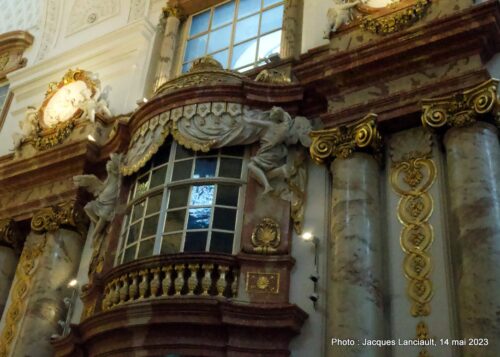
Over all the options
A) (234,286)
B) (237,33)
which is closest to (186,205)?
(234,286)

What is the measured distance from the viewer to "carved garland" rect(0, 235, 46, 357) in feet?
34.1

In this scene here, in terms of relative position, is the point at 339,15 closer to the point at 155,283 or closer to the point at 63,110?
the point at 155,283

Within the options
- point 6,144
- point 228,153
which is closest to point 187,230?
point 228,153

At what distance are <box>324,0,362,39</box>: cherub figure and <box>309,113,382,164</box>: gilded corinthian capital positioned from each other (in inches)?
67.9

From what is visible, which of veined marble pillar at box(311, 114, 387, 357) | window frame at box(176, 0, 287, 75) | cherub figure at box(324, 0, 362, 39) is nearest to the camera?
veined marble pillar at box(311, 114, 387, 357)

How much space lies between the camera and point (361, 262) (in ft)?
24.4

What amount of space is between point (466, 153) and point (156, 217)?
429 cm

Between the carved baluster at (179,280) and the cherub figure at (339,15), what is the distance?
408cm

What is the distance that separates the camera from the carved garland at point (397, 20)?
8688 millimetres

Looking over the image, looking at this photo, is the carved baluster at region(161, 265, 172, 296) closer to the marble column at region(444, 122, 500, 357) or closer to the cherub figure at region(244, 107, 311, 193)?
the cherub figure at region(244, 107, 311, 193)

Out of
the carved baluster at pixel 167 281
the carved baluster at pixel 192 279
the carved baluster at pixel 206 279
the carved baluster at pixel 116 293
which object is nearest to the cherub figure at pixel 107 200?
the carved baluster at pixel 116 293

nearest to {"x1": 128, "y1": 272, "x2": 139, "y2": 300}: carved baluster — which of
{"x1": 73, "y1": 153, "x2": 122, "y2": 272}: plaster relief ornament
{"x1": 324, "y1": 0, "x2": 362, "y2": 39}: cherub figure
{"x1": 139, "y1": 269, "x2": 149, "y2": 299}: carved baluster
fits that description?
{"x1": 139, "y1": 269, "x2": 149, "y2": 299}: carved baluster

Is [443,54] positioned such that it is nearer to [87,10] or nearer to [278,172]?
[278,172]

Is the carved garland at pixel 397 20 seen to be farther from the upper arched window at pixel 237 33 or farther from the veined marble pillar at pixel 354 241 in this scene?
the upper arched window at pixel 237 33
